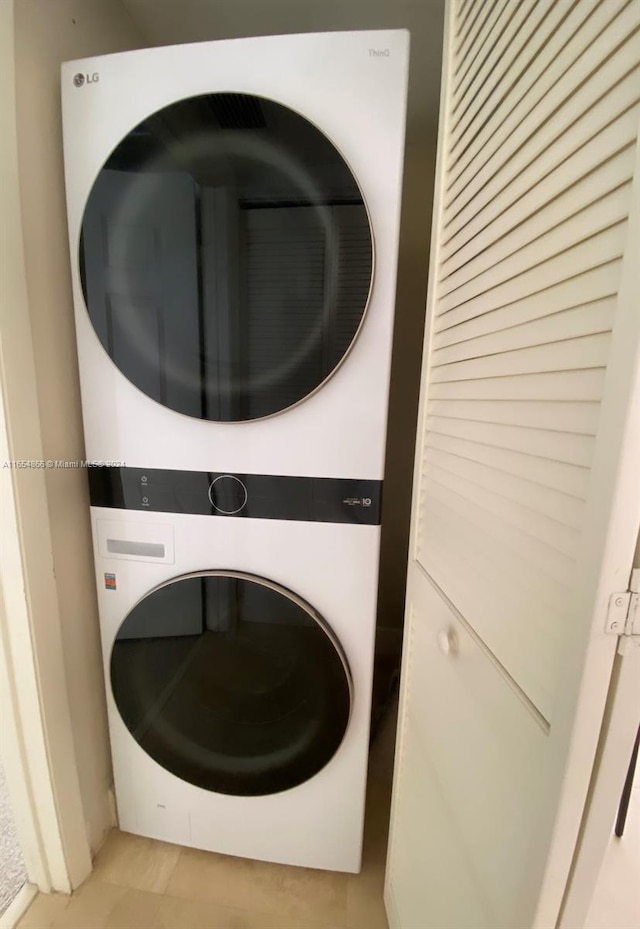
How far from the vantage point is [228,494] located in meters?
0.83

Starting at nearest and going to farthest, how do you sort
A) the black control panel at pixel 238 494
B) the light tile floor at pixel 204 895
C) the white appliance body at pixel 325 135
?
1. the white appliance body at pixel 325 135
2. the black control panel at pixel 238 494
3. the light tile floor at pixel 204 895

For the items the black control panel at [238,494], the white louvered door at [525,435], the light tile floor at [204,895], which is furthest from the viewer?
the light tile floor at [204,895]

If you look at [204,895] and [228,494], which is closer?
[228,494]

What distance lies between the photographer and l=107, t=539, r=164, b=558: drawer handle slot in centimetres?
87

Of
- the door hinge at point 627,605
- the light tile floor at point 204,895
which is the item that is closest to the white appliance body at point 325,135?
the door hinge at point 627,605

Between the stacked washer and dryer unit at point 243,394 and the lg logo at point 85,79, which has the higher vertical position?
the lg logo at point 85,79

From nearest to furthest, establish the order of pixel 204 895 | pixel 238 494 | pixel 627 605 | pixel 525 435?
pixel 627 605 < pixel 525 435 < pixel 238 494 < pixel 204 895

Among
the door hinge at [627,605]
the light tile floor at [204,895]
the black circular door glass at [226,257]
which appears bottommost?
the light tile floor at [204,895]

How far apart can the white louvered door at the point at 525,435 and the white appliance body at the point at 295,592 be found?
0.17 meters

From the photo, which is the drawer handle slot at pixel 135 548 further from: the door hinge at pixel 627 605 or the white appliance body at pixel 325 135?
the door hinge at pixel 627 605

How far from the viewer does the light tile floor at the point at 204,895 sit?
0.94m

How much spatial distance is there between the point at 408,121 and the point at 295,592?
1271 millimetres

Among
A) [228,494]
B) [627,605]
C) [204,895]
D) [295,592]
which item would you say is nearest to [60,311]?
[228,494]

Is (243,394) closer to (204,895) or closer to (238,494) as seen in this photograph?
(238,494)
